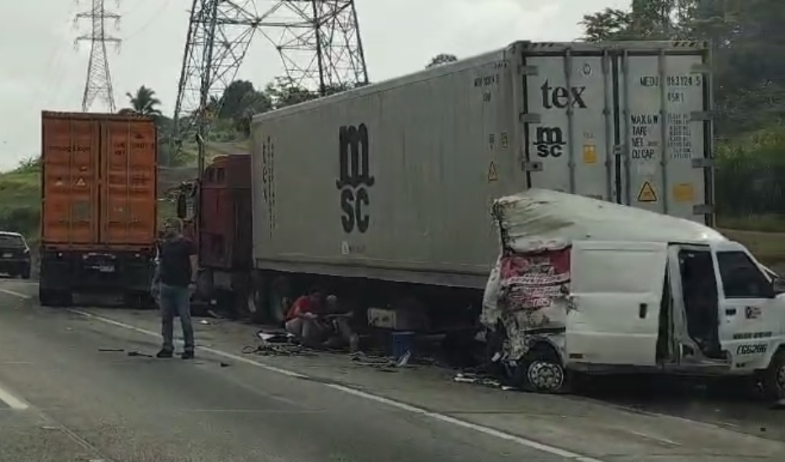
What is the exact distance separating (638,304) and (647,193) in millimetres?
2265

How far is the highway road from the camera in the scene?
34.2ft

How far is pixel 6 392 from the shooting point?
13.5 m

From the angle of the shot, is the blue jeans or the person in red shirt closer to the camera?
the blue jeans

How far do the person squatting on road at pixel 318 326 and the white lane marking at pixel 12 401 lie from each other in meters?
6.68

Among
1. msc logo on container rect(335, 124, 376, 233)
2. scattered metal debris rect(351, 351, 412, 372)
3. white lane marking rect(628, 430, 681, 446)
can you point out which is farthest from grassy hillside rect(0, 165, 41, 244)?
white lane marking rect(628, 430, 681, 446)

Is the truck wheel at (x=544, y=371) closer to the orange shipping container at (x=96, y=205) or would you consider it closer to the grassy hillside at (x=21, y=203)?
the orange shipping container at (x=96, y=205)

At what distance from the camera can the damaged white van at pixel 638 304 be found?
45.2ft

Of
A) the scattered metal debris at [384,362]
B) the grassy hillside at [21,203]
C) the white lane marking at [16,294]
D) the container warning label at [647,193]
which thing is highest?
the grassy hillside at [21,203]

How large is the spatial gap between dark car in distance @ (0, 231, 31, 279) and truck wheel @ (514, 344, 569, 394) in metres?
32.4

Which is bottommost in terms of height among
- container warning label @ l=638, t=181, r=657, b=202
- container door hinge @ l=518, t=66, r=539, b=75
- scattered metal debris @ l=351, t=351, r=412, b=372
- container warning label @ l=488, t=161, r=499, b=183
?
scattered metal debris @ l=351, t=351, r=412, b=372

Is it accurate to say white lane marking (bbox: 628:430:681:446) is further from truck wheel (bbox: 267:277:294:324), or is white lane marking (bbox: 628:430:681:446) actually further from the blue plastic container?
truck wheel (bbox: 267:277:294:324)

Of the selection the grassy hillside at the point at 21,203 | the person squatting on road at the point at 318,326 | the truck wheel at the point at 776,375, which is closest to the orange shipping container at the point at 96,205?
the person squatting on road at the point at 318,326

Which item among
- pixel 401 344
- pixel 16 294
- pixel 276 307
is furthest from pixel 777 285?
pixel 16 294

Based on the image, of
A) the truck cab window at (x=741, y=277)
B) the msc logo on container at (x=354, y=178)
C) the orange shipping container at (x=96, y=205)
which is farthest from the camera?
the orange shipping container at (x=96, y=205)
